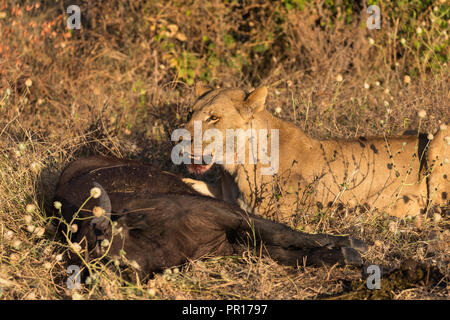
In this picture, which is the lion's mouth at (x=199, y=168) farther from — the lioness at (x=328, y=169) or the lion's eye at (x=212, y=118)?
the lion's eye at (x=212, y=118)

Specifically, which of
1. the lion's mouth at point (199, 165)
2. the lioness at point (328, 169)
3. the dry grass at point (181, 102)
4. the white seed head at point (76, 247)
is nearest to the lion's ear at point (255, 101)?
the lioness at point (328, 169)

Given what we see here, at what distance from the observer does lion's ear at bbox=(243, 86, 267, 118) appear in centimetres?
434

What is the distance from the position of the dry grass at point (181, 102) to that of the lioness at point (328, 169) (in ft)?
0.53

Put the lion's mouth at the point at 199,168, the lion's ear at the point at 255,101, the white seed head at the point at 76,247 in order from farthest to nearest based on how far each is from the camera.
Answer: the lion's mouth at the point at 199,168, the lion's ear at the point at 255,101, the white seed head at the point at 76,247

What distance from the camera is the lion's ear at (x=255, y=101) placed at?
14.3 feet

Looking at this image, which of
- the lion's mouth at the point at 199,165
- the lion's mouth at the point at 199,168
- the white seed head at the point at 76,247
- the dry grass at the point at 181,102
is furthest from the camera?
the lion's mouth at the point at 199,168

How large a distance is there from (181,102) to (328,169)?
2.02 m

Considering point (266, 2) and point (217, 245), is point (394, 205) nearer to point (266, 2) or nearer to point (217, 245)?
point (217, 245)

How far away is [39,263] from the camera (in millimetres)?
3777

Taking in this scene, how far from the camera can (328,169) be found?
→ 4.46 metres

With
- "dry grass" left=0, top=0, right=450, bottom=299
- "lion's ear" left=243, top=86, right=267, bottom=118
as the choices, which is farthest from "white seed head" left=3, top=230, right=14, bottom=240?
"lion's ear" left=243, top=86, right=267, bottom=118

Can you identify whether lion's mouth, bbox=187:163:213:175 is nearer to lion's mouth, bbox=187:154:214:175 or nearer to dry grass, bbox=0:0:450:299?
lion's mouth, bbox=187:154:214:175
